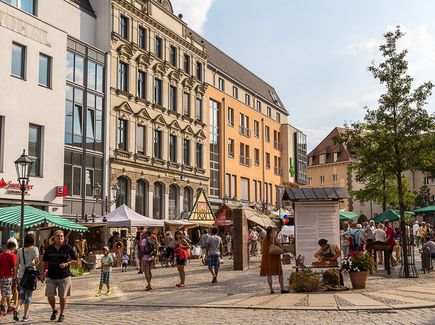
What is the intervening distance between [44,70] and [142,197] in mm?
11232

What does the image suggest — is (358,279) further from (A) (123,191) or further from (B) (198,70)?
(B) (198,70)

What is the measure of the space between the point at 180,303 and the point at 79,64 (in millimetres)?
20825

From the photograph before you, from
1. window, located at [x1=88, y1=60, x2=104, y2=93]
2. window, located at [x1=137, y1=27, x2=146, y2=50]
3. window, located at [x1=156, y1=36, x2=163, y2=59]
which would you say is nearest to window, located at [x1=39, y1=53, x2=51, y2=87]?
window, located at [x1=88, y1=60, x2=104, y2=93]

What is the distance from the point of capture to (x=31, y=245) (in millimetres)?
12109

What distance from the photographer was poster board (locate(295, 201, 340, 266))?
1727 centimetres

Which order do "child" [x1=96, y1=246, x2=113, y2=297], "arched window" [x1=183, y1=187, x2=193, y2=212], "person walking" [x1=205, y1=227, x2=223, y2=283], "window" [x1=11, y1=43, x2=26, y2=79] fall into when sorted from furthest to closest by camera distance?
"arched window" [x1=183, y1=187, x2=193, y2=212]
"window" [x1=11, y1=43, x2=26, y2=79]
"person walking" [x1=205, y1=227, x2=223, y2=283]
"child" [x1=96, y1=246, x2=113, y2=297]

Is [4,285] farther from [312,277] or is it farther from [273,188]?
[273,188]

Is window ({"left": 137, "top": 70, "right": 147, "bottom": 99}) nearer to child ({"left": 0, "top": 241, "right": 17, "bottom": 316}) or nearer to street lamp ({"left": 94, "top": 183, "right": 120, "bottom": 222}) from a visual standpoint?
street lamp ({"left": 94, "top": 183, "right": 120, "bottom": 222})

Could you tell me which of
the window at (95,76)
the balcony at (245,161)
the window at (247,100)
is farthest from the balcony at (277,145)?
the window at (95,76)

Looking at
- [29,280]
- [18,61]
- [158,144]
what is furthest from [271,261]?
[158,144]

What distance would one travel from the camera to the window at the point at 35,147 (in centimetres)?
2758

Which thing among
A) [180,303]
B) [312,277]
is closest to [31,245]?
[180,303]

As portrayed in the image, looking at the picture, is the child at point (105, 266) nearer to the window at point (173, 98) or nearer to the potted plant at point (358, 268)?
the potted plant at point (358, 268)

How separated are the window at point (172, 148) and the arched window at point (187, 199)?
9.37ft
